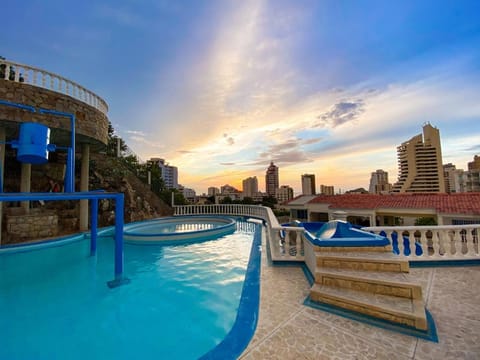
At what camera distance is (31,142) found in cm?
453

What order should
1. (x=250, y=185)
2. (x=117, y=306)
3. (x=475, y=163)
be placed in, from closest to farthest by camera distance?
1. (x=117, y=306)
2. (x=475, y=163)
3. (x=250, y=185)

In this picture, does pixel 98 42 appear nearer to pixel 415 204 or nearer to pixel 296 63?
pixel 296 63

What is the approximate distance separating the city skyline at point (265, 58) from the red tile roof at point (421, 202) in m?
4.61

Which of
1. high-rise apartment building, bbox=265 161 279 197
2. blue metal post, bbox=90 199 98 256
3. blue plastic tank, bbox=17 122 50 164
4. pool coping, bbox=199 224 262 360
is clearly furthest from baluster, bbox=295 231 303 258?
high-rise apartment building, bbox=265 161 279 197

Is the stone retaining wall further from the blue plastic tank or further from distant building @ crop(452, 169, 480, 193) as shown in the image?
distant building @ crop(452, 169, 480, 193)

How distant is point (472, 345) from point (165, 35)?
11.5 meters

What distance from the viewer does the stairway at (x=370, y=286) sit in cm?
216

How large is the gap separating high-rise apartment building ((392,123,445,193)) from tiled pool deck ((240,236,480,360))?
2706 inches

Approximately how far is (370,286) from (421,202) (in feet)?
48.2

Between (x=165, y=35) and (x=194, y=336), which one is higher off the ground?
(x=165, y=35)

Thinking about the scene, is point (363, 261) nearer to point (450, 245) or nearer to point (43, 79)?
point (450, 245)

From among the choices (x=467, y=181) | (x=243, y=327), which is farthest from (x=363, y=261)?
(x=467, y=181)

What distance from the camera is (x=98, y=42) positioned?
313 inches

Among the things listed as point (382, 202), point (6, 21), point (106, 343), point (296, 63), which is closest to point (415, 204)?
point (382, 202)
